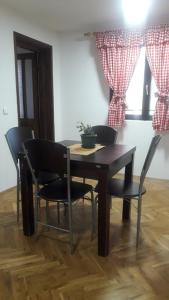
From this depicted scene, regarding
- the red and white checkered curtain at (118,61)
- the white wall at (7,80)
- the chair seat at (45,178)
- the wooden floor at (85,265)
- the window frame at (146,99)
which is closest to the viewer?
the wooden floor at (85,265)

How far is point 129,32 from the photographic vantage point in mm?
3594

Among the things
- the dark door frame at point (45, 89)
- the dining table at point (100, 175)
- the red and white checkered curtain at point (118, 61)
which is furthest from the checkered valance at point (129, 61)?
the dining table at point (100, 175)

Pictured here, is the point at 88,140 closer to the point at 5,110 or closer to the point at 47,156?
the point at 47,156

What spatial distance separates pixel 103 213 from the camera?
1.92m

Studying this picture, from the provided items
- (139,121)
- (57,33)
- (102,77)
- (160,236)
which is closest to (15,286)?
(160,236)

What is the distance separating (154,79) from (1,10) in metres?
2.18

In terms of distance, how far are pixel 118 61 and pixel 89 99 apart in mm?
777

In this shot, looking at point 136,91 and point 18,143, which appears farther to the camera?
point 136,91

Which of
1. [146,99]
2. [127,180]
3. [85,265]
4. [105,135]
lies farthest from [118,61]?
[85,265]

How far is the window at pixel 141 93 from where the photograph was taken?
3732mm

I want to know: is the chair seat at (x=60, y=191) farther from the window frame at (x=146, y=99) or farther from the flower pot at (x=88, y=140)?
the window frame at (x=146, y=99)

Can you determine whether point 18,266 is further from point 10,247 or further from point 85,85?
point 85,85

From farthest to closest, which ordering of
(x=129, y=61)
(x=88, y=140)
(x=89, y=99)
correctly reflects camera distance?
(x=89, y=99) → (x=129, y=61) → (x=88, y=140)

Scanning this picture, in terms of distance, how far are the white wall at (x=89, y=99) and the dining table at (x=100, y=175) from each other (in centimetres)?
162
